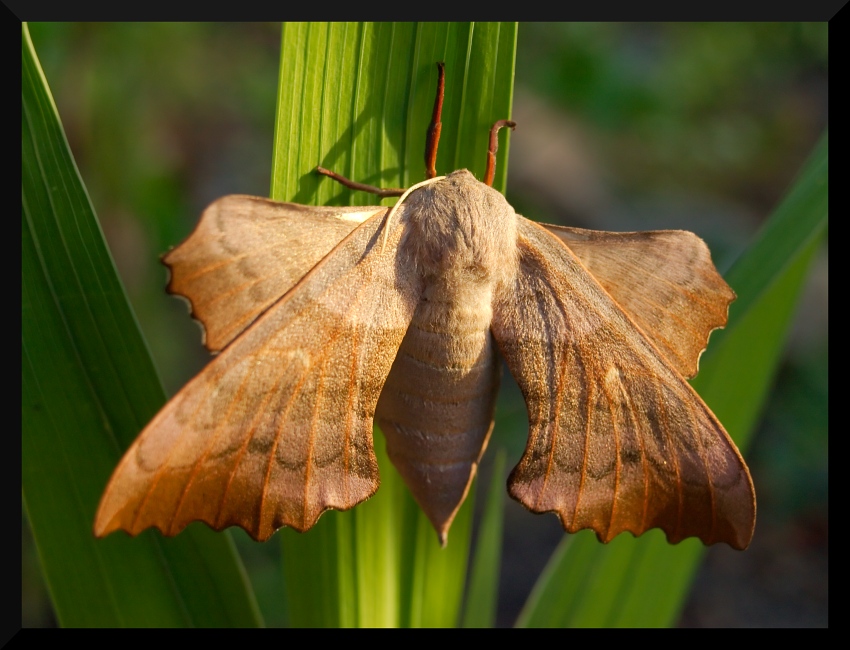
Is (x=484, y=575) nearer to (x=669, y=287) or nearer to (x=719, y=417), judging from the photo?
(x=719, y=417)

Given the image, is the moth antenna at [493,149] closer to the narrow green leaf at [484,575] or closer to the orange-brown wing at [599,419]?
the orange-brown wing at [599,419]

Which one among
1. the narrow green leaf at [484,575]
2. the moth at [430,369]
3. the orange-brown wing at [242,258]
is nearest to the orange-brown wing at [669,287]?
the moth at [430,369]

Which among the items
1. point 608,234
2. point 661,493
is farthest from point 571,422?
point 608,234

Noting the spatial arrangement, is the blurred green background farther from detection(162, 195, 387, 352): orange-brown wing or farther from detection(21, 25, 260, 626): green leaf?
detection(162, 195, 387, 352): orange-brown wing

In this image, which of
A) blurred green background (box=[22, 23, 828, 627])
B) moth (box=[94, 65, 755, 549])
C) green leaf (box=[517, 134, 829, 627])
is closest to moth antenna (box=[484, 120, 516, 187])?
moth (box=[94, 65, 755, 549])

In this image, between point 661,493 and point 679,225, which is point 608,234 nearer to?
point 661,493
